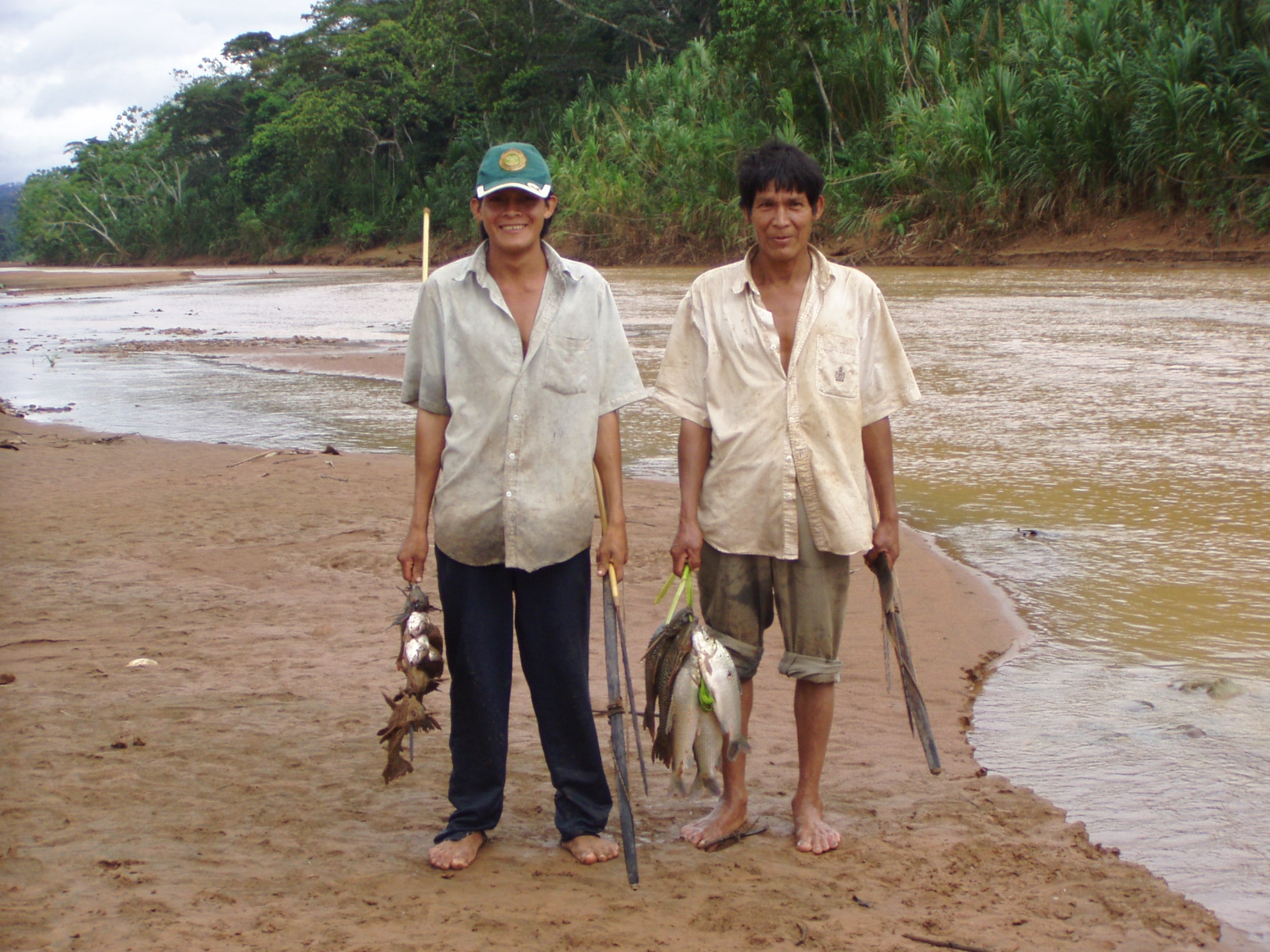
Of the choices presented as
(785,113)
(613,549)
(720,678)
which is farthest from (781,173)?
(785,113)

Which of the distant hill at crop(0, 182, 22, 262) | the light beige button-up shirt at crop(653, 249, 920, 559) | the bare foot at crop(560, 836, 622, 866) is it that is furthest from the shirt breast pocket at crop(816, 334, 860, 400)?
the distant hill at crop(0, 182, 22, 262)

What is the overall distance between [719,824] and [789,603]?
21.1 inches

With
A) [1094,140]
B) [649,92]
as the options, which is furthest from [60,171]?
[1094,140]

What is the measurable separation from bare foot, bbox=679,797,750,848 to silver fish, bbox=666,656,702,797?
0.16 metres

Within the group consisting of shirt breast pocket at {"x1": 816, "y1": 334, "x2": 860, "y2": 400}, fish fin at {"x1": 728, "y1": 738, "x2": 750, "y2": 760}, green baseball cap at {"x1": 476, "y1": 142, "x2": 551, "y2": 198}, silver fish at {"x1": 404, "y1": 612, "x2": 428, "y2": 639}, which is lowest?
fish fin at {"x1": 728, "y1": 738, "x2": 750, "y2": 760}

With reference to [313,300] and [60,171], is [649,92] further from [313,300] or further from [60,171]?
[60,171]

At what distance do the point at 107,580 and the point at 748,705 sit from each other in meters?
2.98

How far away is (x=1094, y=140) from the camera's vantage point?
1972cm

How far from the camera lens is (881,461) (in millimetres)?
2918

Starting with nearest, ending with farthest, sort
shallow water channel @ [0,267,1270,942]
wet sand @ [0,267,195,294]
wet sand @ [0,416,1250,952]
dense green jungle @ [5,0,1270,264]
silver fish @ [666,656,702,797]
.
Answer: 1. wet sand @ [0,416,1250,952]
2. silver fish @ [666,656,702,797]
3. shallow water channel @ [0,267,1270,942]
4. dense green jungle @ [5,0,1270,264]
5. wet sand @ [0,267,195,294]

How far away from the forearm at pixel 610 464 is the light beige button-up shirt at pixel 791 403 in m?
0.20

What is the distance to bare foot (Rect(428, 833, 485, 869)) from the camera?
8.89 ft

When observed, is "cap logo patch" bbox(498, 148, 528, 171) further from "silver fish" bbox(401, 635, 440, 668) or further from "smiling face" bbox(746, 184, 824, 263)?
"silver fish" bbox(401, 635, 440, 668)

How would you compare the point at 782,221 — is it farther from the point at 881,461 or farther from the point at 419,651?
the point at 419,651
